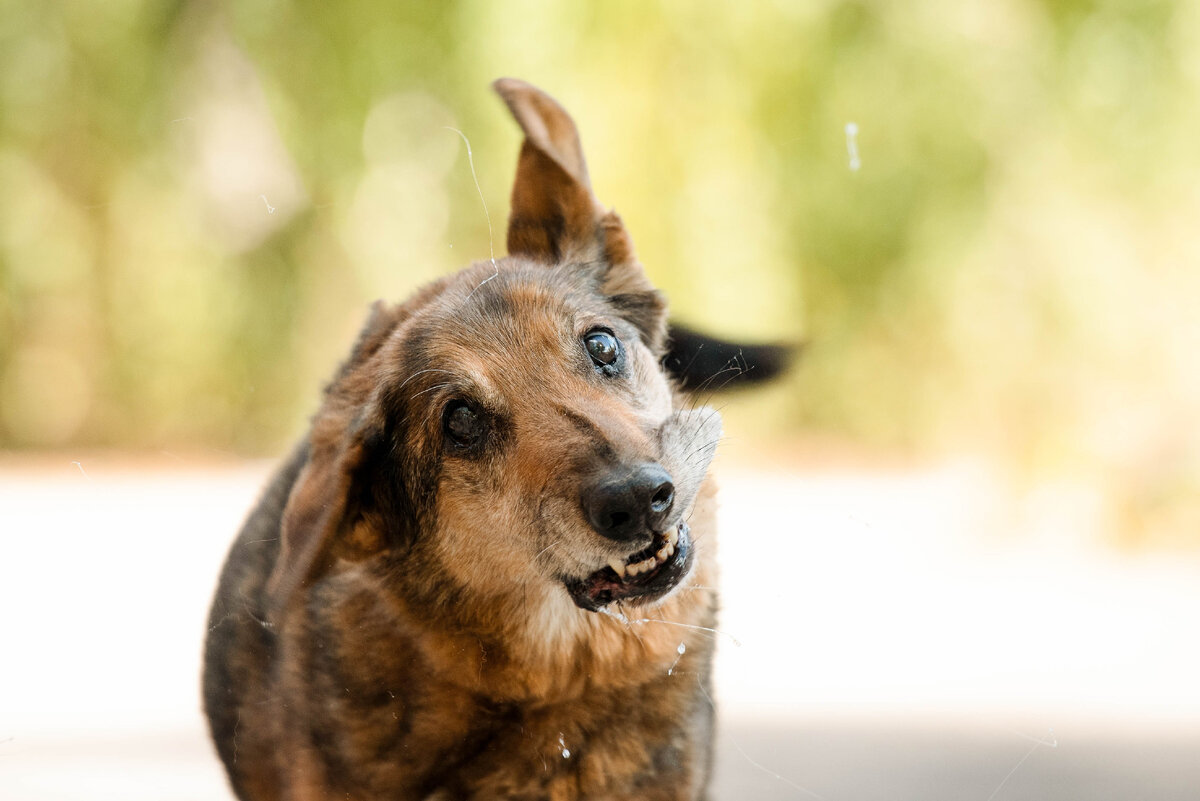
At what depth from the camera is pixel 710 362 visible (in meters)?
1.79

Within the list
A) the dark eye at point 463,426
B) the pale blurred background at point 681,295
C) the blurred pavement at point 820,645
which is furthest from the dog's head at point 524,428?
the blurred pavement at point 820,645

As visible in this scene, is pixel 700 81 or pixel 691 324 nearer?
pixel 691 324

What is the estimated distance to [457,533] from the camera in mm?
1579

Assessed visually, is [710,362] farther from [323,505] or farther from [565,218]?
[323,505]

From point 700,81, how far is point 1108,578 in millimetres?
1469

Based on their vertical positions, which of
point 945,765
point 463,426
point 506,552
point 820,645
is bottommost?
point 945,765

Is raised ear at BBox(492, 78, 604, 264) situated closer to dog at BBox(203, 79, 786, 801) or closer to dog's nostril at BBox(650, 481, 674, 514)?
dog at BBox(203, 79, 786, 801)

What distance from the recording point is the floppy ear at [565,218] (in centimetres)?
163

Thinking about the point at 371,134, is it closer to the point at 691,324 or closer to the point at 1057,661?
the point at 691,324

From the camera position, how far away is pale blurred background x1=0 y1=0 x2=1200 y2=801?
193 centimetres

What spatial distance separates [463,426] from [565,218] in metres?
0.38

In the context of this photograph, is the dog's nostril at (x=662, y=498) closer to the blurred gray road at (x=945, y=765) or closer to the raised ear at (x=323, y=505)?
the raised ear at (x=323, y=505)

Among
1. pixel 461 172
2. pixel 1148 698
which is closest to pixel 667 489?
pixel 461 172

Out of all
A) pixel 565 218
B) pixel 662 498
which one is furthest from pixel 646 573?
pixel 565 218
